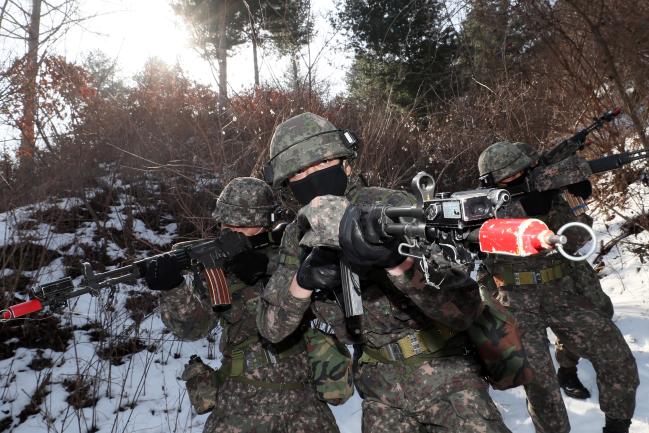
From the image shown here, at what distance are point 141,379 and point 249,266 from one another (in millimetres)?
2659

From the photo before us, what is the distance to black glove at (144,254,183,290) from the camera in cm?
274

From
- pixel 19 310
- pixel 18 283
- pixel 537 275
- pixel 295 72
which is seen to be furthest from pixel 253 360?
pixel 18 283

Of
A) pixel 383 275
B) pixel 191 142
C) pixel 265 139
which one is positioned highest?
pixel 191 142

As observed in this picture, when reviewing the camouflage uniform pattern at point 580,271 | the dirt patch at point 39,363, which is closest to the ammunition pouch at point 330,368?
the camouflage uniform pattern at point 580,271

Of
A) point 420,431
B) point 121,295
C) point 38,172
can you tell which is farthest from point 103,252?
point 420,431

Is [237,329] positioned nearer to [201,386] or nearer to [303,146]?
[201,386]

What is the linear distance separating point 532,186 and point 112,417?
16.3 ft

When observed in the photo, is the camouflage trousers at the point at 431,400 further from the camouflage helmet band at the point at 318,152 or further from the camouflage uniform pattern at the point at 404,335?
the camouflage helmet band at the point at 318,152

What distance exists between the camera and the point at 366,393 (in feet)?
6.86

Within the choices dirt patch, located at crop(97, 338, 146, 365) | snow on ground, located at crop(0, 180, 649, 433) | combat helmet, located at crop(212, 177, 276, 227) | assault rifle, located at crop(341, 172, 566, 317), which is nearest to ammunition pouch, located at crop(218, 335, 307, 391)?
combat helmet, located at crop(212, 177, 276, 227)

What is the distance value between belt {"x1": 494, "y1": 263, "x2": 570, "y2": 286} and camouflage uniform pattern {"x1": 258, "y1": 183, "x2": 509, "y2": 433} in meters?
2.18

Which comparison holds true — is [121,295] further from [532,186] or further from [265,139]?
[532,186]

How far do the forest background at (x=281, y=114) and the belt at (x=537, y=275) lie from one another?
198 centimetres

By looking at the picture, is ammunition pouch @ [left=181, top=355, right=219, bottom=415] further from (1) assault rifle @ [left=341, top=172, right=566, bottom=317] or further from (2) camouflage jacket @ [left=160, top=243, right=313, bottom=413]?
(1) assault rifle @ [left=341, top=172, right=566, bottom=317]
